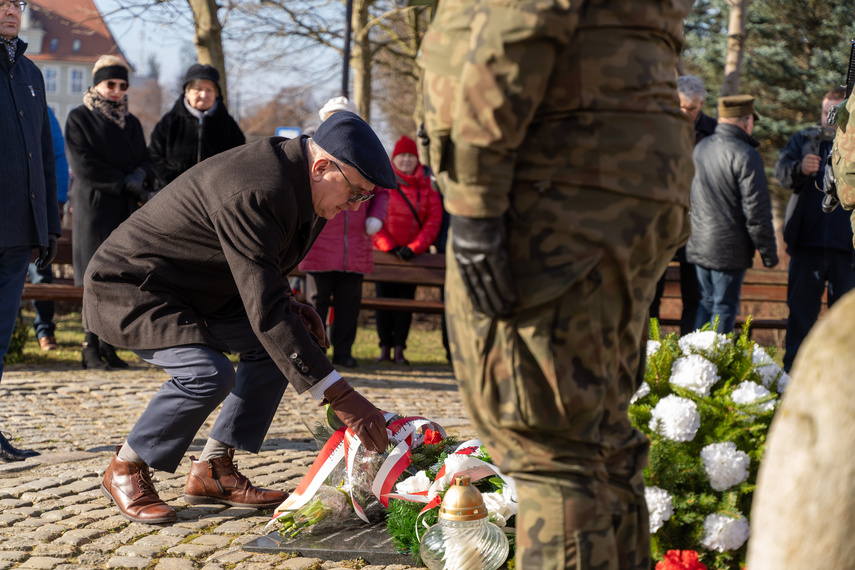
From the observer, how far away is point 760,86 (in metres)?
17.8

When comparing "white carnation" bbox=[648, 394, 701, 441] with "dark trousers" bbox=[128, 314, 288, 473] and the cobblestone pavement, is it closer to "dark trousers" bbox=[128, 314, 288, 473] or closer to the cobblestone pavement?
the cobblestone pavement

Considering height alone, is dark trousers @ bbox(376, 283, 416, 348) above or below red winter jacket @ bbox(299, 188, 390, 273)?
below

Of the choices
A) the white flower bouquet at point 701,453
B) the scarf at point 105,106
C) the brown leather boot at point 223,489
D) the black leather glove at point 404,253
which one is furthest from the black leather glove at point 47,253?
the black leather glove at point 404,253

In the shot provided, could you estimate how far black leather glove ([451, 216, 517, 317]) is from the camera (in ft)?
6.21

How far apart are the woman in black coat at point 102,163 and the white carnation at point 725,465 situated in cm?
545

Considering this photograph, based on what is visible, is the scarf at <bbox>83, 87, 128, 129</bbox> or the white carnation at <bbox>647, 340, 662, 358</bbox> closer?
the white carnation at <bbox>647, 340, 662, 358</bbox>

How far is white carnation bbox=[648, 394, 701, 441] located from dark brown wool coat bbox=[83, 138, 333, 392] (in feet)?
3.84

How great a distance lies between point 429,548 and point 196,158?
5146 mm

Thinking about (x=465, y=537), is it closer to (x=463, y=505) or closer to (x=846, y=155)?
(x=463, y=505)

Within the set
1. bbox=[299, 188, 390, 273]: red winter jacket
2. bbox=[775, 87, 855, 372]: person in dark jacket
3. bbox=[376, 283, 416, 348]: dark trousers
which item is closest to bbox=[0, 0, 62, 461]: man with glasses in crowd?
bbox=[299, 188, 390, 273]: red winter jacket

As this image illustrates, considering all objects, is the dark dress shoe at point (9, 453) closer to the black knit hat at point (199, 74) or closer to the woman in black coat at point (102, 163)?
the woman in black coat at point (102, 163)

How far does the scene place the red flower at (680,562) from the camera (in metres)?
2.74

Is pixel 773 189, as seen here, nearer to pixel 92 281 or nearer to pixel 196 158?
pixel 196 158

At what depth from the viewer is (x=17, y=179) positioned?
4.71 meters
